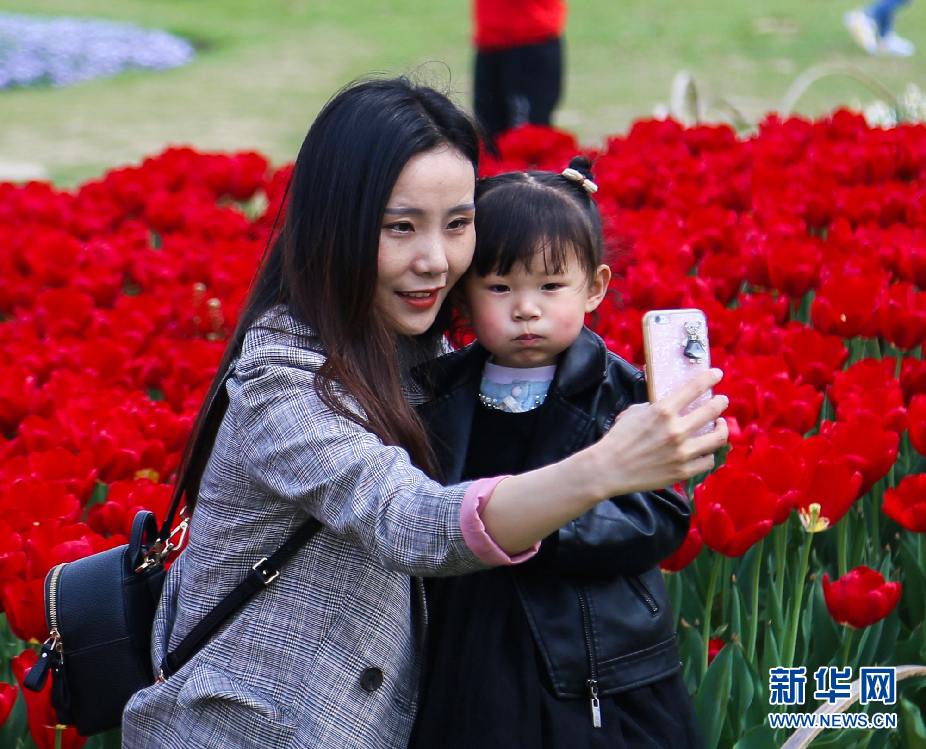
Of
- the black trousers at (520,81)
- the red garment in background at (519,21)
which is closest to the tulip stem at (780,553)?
the black trousers at (520,81)

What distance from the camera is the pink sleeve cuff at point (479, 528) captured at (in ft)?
4.26

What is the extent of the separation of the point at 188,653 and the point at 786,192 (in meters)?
2.64

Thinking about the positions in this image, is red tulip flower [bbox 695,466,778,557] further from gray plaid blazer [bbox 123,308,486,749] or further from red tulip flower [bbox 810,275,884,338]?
red tulip flower [bbox 810,275,884,338]

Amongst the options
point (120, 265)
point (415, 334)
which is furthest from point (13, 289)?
point (415, 334)

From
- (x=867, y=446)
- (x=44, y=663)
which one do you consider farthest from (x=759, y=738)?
(x=44, y=663)

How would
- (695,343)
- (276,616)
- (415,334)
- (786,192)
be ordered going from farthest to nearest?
1. (786,192)
2. (415,334)
3. (276,616)
4. (695,343)

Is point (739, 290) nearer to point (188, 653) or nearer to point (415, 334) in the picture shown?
point (415, 334)

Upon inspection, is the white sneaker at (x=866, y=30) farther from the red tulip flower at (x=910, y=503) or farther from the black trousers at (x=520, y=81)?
the red tulip flower at (x=910, y=503)

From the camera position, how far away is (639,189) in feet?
13.1

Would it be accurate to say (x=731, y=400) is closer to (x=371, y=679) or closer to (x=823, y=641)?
(x=823, y=641)

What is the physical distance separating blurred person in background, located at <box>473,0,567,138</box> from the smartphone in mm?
4462

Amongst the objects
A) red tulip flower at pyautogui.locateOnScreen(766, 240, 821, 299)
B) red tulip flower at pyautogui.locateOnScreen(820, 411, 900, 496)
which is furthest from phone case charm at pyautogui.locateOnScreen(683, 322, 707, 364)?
red tulip flower at pyautogui.locateOnScreen(766, 240, 821, 299)

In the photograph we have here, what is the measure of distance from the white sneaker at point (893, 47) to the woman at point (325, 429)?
49.8 feet

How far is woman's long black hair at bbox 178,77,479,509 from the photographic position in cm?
161
